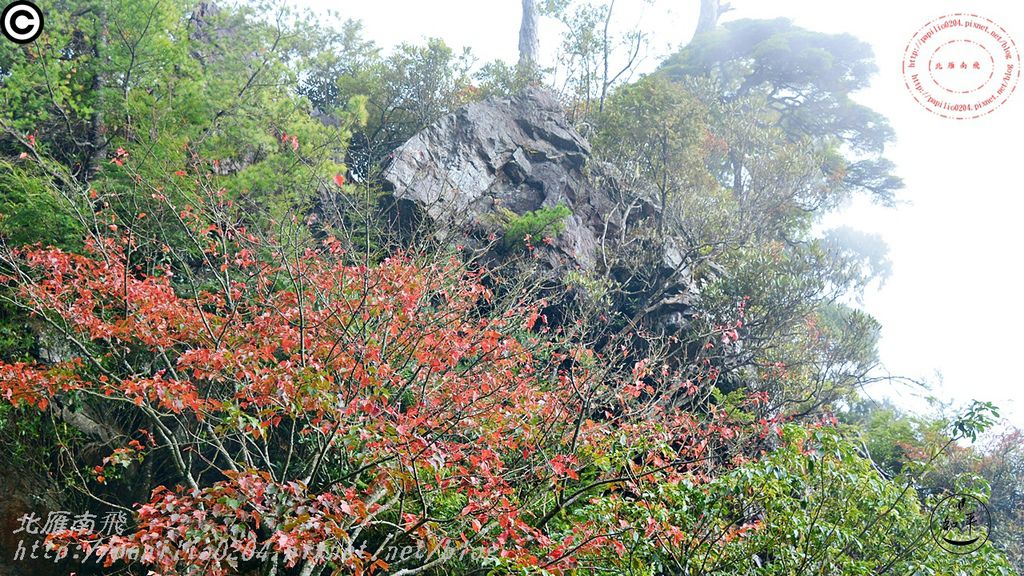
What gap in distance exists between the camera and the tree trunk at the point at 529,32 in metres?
23.3

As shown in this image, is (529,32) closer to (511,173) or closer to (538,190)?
(511,173)

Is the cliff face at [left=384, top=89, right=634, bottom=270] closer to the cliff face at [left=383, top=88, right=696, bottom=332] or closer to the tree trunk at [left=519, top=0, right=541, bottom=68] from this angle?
the cliff face at [left=383, top=88, right=696, bottom=332]

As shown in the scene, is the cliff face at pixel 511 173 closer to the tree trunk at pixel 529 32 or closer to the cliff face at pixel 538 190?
the cliff face at pixel 538 190

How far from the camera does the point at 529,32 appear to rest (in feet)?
77.7

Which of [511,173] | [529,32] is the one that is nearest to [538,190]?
[511,173]

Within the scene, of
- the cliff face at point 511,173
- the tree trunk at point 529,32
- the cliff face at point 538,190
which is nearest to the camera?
the cliff face at point 538,190

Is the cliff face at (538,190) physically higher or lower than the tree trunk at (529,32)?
lower

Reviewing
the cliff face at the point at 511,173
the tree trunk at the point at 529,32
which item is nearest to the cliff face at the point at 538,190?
the cliff face at the point at 511,173

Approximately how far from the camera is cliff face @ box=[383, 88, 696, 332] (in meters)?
14.0

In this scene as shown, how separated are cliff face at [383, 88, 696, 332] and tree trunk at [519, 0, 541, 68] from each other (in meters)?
5.56

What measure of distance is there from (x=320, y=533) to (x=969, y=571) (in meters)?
5.13

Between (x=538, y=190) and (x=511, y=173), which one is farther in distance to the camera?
(x=511, y=173)

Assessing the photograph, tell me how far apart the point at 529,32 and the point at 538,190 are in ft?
33.7

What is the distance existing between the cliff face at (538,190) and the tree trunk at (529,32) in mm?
5557
